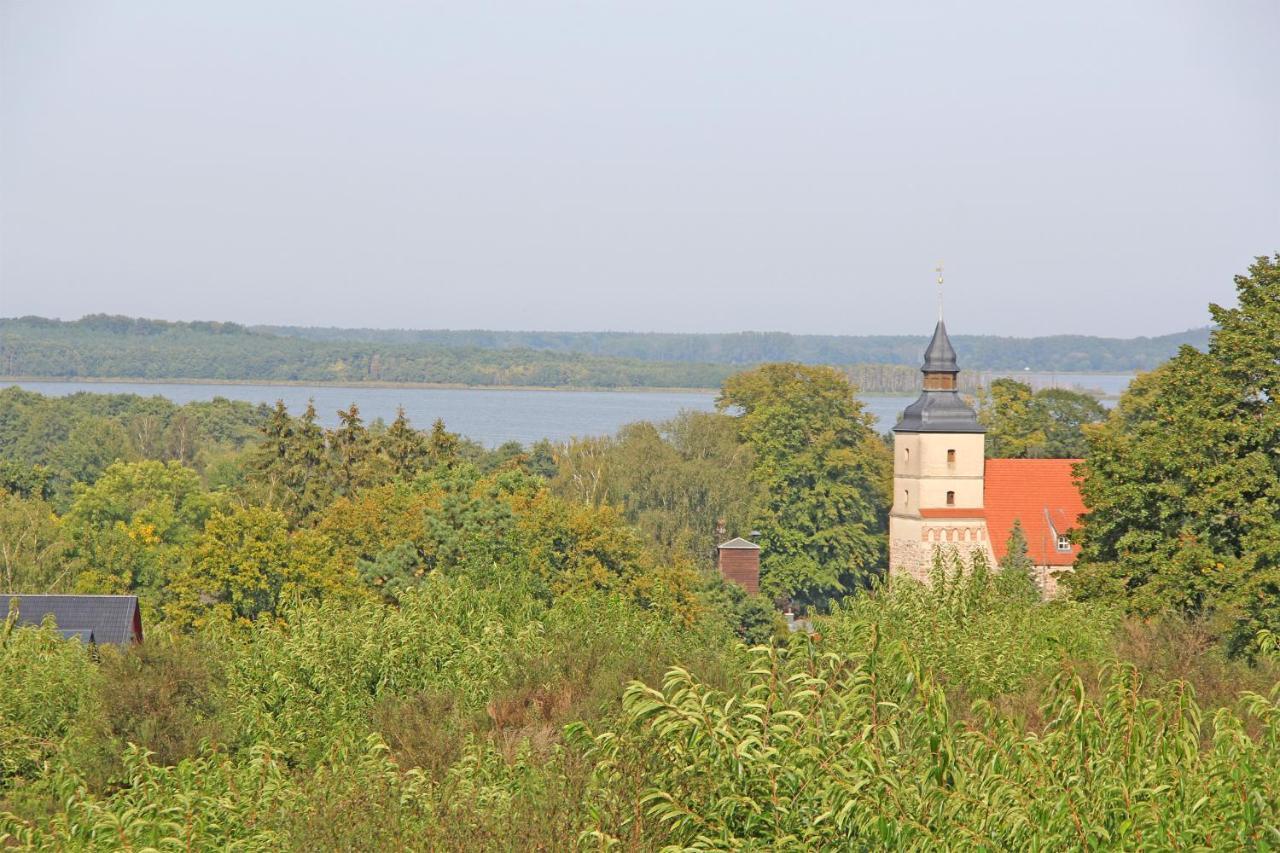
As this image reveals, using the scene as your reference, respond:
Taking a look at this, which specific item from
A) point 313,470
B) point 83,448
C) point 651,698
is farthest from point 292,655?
point 83,448

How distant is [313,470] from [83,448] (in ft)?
145

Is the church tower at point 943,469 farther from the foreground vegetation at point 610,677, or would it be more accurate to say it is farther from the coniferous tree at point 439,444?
the coniferous tree at point 439,444

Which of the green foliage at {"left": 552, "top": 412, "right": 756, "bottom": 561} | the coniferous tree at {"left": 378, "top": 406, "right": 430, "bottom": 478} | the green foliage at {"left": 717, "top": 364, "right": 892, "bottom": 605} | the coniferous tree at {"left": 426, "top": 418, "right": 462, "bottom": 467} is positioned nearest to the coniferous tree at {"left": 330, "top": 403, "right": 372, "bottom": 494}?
the coniferous tree at {"left": 378, "top": 406, "right": 430, "bottom": 478}

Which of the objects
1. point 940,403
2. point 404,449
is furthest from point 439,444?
point 940,403

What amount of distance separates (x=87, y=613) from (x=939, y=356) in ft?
97.8

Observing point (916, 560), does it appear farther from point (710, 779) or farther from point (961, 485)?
point (710, 779)

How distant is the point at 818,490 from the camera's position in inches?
2589

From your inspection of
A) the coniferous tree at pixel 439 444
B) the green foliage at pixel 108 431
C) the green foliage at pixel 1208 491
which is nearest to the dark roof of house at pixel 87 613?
the green foliage at pixel 1208 491

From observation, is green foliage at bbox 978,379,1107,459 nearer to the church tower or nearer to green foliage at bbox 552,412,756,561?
green foliage at bbox 552,412,756,561

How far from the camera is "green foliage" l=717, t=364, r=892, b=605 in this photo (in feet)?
213

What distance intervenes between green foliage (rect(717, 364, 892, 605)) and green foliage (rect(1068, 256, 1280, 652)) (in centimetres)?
3119

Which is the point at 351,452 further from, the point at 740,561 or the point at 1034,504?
the point at 1034,504

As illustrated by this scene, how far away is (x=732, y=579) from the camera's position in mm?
59812

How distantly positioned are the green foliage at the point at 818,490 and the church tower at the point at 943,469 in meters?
7.65
